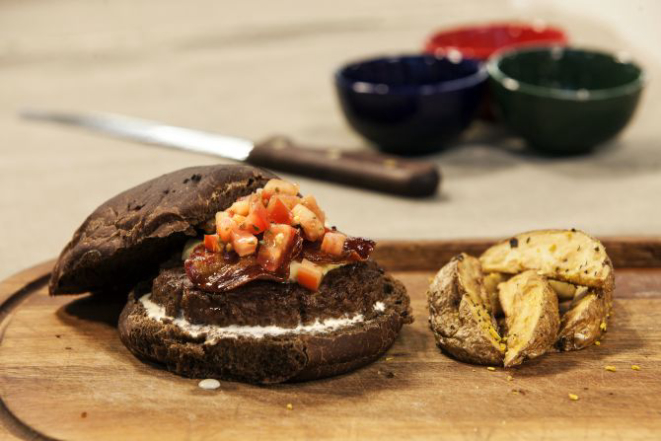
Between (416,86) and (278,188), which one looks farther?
(416,86)

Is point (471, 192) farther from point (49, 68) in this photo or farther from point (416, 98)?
point (49, 68)

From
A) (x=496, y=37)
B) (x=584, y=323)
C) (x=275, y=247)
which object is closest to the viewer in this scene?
(x=275, y=247)

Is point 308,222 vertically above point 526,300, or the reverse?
point 308,222

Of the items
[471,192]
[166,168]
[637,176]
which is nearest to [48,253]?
[166,168]

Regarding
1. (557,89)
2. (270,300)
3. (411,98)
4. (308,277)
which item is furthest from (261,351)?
(557,89)

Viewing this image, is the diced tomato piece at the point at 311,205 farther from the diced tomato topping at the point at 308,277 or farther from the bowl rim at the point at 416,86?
the bowl rim at the point at 416,86

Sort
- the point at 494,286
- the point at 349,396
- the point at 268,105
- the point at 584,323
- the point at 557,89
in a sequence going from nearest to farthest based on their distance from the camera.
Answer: the point at 349,396 < the point at 584,323 < the point at 494,286 < the point at 557,89 < the point at 268,105

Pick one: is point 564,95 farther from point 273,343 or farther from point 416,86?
point 273,343
